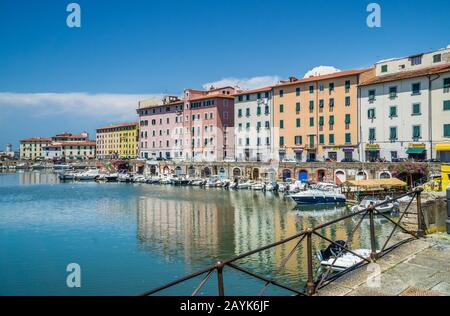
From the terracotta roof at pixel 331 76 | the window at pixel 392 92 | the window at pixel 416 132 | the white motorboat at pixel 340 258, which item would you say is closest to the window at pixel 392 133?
the window at pixel 416 132

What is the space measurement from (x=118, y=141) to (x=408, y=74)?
340 feet

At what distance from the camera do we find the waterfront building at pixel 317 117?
57250mm

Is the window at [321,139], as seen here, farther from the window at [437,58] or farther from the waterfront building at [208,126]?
the waterfront building at [208,126]

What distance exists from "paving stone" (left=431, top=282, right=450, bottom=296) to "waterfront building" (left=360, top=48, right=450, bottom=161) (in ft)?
143

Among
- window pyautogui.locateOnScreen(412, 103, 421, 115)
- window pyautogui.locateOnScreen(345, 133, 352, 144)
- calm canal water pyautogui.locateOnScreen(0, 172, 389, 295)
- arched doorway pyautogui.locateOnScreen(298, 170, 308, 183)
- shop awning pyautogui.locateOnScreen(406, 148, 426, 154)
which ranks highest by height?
window pyautogui.locateOnScreen(412, 103, 421, 115)

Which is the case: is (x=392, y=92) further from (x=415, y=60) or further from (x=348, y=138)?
(x=348, y=138)

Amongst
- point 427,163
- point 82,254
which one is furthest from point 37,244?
point 427,163

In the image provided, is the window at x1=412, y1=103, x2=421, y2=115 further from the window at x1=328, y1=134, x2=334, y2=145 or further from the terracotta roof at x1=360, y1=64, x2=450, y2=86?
the window at x1=328, y1=134, x2=334, y2=145

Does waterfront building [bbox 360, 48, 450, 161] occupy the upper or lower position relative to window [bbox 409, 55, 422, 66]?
lower

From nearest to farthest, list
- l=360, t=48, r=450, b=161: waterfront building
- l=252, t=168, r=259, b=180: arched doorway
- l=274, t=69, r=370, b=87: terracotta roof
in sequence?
1. l=360, t=48, r=450, b=161: waterfront building
2. l=274, t=69, r=370, b=87: terracotta roof
3. l=252, t=168, r=259, b=180: arched doorway

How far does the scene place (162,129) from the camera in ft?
306

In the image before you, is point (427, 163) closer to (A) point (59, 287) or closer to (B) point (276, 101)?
(B) point (276, 101)

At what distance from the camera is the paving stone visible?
6573mm

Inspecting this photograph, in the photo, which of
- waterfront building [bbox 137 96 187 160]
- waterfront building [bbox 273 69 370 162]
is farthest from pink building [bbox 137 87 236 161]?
waterfront building [bbox 273 69 370 162]
